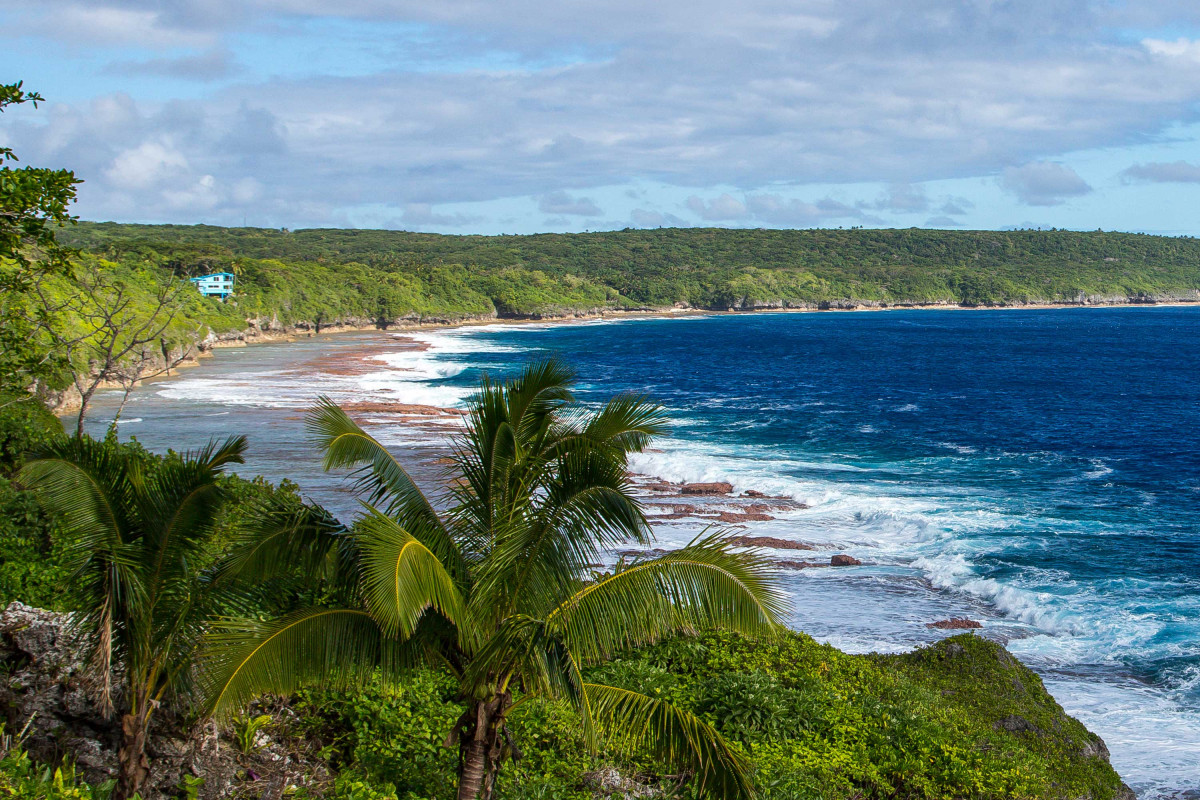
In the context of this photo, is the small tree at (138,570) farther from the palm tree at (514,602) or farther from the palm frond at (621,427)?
the palm frond at (621,427)

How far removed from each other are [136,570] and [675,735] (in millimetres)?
3957

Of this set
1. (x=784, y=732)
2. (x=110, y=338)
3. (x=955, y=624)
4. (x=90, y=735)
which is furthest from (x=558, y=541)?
(x=110, y=338)

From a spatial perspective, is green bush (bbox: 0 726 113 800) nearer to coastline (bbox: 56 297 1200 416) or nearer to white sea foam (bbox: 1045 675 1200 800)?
white sea foam (bbox: 1045 675 1200 800)

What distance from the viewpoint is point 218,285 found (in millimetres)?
94000

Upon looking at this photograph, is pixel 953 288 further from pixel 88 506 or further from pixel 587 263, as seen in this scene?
pixel 88 506

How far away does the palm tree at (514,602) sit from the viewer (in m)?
6.38

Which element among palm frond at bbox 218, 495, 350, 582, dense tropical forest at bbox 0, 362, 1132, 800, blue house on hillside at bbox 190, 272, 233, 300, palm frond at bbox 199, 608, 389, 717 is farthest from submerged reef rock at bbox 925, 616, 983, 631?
blue house on hillside at bbox 190, 272, 233, 300

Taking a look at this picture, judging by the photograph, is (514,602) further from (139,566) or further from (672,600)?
(139,566)

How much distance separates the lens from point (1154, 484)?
29.3 metres

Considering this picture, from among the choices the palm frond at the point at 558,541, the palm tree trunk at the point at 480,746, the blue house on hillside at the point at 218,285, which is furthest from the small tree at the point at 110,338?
the blue house on hillside at the point at 218,285

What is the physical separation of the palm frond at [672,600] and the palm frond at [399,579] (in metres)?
0.79

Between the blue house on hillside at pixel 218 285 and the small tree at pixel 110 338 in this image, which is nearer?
the small tree at pixel 110 338

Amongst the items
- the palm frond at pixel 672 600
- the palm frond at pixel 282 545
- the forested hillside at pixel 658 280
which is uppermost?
the forested hillside at pixel 658 280

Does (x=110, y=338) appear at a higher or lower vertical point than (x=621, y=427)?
higher
